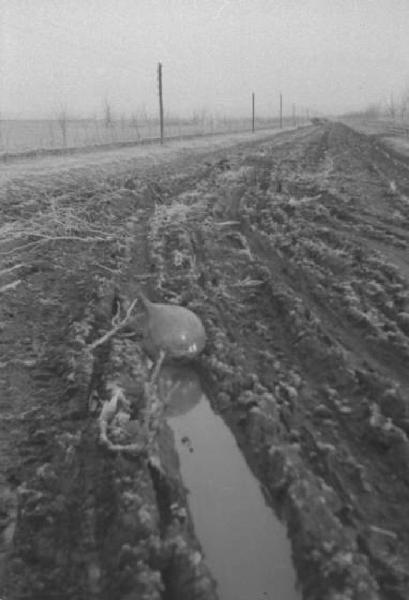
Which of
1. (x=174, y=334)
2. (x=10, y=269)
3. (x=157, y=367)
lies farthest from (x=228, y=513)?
(x=10, y=269)

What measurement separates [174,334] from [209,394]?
32.0 inches

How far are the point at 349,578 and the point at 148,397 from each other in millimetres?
2229

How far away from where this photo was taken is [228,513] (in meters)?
3.40

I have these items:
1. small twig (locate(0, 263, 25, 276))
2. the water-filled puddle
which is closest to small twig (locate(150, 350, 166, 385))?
the water-filled puddle

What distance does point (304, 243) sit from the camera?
28.7 feet

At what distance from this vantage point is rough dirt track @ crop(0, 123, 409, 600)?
283cm

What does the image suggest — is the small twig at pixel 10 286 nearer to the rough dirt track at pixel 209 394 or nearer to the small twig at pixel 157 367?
the rough dirt track at pixel 209 394

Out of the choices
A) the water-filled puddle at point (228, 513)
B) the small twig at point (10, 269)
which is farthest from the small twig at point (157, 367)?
the small twig at point (10, 269)

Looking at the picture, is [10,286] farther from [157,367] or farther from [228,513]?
[228,513]

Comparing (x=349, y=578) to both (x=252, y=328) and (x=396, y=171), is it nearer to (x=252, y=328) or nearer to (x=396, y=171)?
(x=252, y=328)

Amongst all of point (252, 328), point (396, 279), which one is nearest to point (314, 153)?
point (396, 279)

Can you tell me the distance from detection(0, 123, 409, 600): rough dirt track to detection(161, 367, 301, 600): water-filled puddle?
113 mm

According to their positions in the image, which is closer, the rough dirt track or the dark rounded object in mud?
the rough dirt track

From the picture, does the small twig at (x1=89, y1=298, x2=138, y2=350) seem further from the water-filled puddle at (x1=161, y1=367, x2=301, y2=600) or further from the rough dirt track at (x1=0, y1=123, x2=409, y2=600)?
the water-filled puddle at (x1=161, y1=367, x2=301, y2=600)
